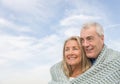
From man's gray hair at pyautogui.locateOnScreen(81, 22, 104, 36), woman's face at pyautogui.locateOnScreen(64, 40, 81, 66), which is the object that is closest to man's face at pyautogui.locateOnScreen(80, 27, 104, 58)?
man's gray hair at pyautogui.locateOnScreen(81, 22, 104, 36)

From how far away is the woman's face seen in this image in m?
5.66

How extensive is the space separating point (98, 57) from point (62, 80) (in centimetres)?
68

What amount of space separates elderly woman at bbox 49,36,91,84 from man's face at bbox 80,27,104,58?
0.13 metres

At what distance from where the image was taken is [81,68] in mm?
→ 5758

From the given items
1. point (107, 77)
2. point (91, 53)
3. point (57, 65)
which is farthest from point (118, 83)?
point (57, 65)

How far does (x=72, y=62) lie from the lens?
5711mm

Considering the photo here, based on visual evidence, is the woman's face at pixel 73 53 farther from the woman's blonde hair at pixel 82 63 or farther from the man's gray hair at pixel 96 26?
the man's gray hair at pixel 96 26

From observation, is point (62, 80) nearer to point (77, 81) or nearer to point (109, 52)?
point (77, 81)

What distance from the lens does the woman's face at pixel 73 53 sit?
566cm

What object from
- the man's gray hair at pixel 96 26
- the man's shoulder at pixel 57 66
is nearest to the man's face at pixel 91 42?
the man's gray hair at pixel 96 26

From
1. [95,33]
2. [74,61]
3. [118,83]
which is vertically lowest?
[118,83]

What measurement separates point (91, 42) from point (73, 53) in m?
0.36

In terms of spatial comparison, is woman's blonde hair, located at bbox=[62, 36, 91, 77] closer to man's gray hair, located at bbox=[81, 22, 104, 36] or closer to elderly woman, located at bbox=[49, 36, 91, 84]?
elderly woman, located at bbox=[49, 36, 91, 84]

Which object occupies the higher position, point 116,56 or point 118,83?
point 116,56
